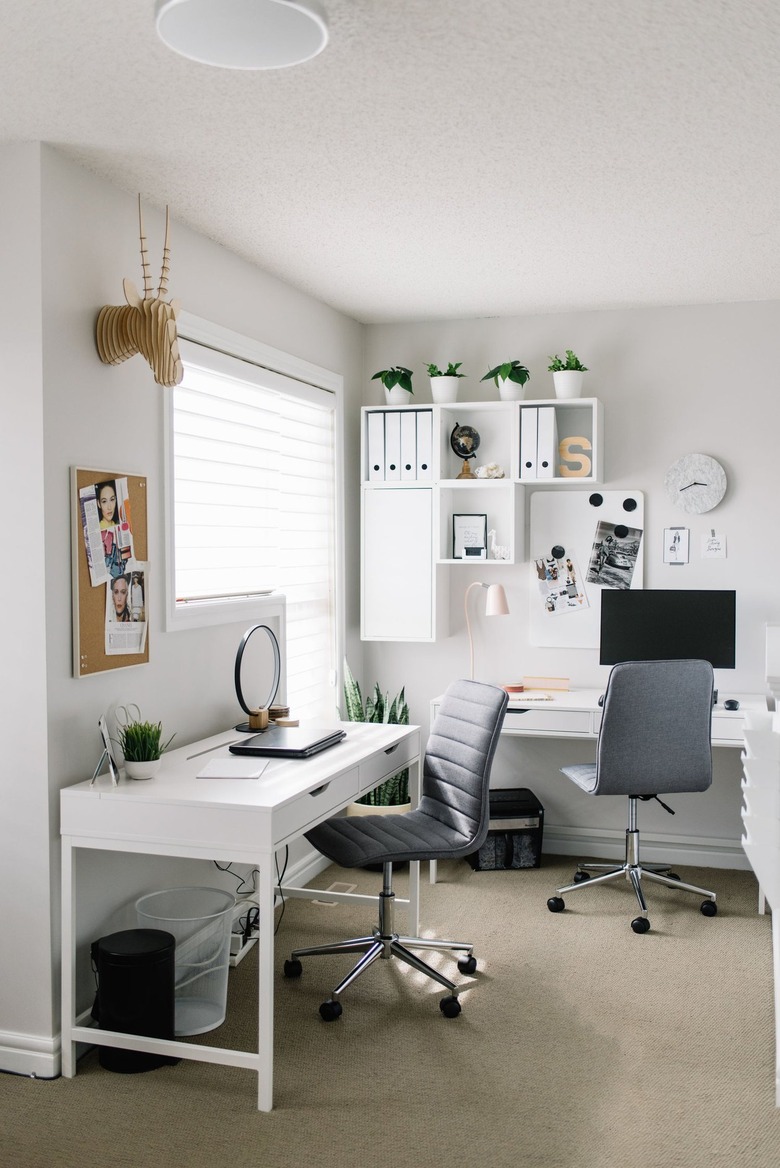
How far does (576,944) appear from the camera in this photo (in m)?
3.77

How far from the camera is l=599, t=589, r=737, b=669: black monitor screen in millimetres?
4453

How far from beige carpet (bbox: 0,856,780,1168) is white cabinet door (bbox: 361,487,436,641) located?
1.50 metres

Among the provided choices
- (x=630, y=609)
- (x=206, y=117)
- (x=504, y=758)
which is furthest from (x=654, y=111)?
(x=504, y=758)

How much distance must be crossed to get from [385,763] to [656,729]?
1.12m

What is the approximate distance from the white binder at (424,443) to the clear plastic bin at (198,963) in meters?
2.34

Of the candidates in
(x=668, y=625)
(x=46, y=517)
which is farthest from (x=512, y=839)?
(x=46, y=517)

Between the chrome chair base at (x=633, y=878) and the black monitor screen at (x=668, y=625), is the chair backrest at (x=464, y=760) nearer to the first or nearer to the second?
the chrome chair base at (x=633, y=878)

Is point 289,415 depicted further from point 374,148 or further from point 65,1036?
point 65,1036

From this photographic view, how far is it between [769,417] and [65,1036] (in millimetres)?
3672

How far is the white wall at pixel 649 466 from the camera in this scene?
4594 millimetres

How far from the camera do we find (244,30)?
79.4 inches

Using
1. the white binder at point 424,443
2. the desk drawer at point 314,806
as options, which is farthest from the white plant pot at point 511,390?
the desk drawer at point 314,806

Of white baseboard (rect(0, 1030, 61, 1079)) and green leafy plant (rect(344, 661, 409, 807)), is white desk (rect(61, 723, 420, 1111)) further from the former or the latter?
green leafy plant (rect(344, 661, 409, 807))

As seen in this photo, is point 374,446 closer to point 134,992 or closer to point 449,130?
point 449,130
